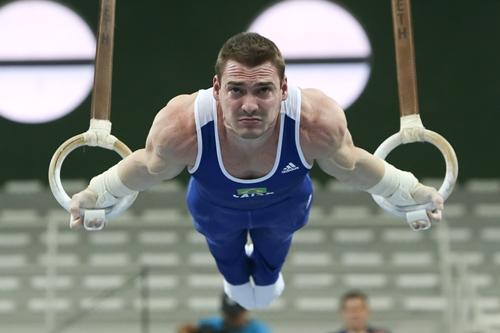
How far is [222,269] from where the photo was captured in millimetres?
4527

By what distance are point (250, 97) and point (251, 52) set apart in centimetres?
15

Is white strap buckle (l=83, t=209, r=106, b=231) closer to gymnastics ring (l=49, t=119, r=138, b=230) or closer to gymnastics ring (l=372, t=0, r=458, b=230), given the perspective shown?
gymnastics ring (l=49, t=119, r=138, b=230)

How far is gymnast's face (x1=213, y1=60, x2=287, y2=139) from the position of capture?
329 centimetres

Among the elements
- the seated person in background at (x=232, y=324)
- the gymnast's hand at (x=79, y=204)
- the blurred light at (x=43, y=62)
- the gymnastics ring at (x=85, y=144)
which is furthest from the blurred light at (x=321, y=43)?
the gymnast's hand at (x=79, y=204)

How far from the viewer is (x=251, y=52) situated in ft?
10.8

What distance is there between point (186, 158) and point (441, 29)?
5.84 meters

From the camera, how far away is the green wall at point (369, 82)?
8.82 meters

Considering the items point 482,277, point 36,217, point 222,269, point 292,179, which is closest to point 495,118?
point 482,277

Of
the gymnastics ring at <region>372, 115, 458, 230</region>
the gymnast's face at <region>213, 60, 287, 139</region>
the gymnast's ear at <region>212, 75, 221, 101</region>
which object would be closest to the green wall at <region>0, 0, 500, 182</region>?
the gymnastics ring at <region>372, 115, 458, 230</region>

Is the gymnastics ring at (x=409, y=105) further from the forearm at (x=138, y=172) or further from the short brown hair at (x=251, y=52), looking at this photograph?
the forearm at (x=138, y=172)

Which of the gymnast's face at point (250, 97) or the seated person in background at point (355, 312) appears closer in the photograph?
the gymnast's face at point (250, 97)

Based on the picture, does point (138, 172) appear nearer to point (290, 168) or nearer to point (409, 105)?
point (290, 168)

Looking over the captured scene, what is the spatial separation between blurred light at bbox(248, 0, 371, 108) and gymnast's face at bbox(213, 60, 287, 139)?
5274 millimetres

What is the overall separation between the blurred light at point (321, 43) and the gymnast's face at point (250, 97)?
17.3 ft
